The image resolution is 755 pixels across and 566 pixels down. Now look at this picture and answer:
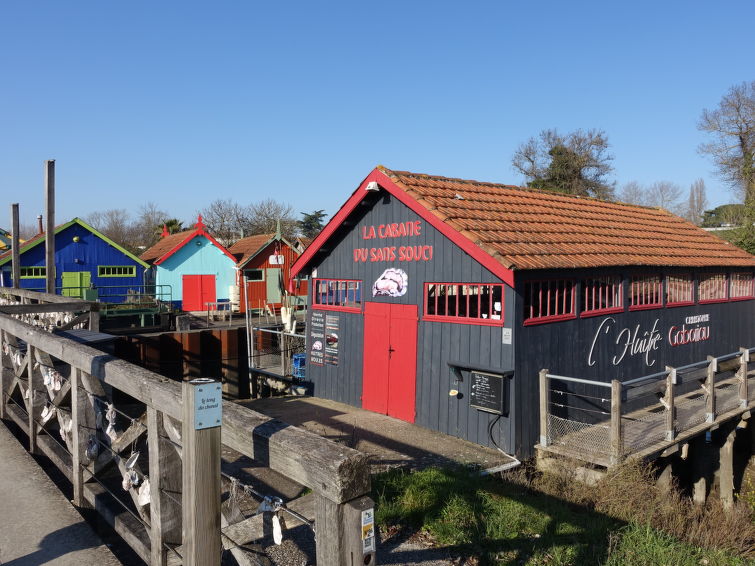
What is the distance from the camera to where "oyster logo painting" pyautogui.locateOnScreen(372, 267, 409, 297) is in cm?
1079

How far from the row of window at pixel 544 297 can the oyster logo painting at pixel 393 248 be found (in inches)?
21.7

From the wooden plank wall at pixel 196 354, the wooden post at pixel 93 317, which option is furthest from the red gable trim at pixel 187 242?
the wooden post at pixel 93 317

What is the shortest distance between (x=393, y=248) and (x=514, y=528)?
628 cm

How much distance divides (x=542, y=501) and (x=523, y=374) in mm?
2554

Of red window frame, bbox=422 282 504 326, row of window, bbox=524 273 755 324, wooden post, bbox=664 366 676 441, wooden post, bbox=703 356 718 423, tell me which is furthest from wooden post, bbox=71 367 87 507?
wooden post, bbox=703 356 718 423

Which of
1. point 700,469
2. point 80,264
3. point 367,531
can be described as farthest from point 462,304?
point 80,264

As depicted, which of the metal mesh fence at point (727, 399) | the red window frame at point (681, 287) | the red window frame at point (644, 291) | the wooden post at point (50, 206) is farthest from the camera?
the wooden post at point (50, 206)

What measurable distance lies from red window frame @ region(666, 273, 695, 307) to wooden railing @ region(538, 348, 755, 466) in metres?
1.94

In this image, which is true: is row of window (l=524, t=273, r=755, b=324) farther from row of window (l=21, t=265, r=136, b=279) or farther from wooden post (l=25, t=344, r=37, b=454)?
row of window (l=21, t=265, r=136, b=279)

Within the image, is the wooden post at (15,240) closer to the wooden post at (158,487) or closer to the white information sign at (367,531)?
the wooden post at (158,487)

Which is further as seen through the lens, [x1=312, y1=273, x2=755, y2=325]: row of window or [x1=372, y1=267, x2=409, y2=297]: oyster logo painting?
[x1=372, y1=267, x2=409, y2=297]: oyster logo painting

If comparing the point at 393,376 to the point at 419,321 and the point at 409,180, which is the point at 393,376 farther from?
the point at 409,180

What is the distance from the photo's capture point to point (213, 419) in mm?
2662

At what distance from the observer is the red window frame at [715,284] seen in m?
13.7
